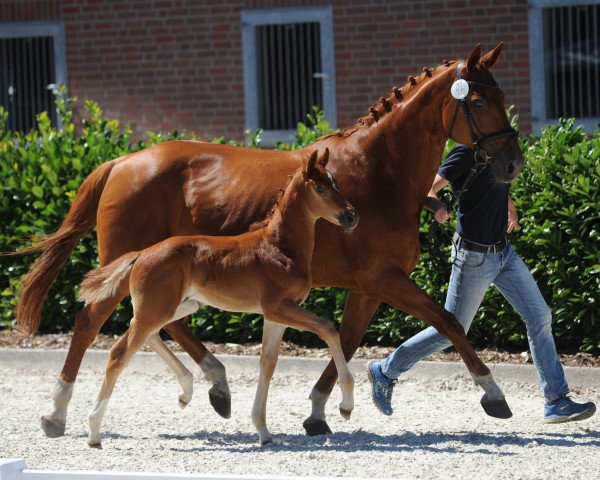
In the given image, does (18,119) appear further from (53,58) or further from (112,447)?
(112,447)

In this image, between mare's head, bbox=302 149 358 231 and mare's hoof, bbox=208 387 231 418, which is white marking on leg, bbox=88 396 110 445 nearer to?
mare's hoof, bbox=208 387 231 418

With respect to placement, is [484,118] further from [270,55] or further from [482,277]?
[270,55]

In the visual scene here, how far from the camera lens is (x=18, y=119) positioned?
1397cm

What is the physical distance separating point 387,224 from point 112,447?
6.44ft

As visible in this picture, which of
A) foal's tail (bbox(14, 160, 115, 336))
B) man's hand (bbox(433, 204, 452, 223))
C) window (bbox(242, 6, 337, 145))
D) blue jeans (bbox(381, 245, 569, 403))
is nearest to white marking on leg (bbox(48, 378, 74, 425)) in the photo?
foal's tail (bbox(14, 160, 115, 336))

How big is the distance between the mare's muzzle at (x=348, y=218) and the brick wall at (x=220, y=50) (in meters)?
6.69

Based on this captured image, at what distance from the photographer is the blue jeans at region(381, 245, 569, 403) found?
21.4ft

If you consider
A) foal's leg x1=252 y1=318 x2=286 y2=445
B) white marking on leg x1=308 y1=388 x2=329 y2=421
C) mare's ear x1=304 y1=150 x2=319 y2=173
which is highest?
mare's ear x1=304 y1=150 x2=319 y2=173

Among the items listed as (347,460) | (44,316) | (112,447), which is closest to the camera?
(347,460)

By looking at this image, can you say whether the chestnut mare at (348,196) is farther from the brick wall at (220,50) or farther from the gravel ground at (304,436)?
the brick wall at (220,50)

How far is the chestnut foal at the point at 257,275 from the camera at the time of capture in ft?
19.6

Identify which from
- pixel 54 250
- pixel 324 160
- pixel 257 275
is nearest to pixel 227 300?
pixel 257 275

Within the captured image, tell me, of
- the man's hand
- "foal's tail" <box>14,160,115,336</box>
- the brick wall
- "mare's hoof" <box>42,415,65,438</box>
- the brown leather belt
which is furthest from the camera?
the brick wall

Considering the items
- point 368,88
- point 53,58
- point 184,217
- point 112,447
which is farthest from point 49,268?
point 53,58
